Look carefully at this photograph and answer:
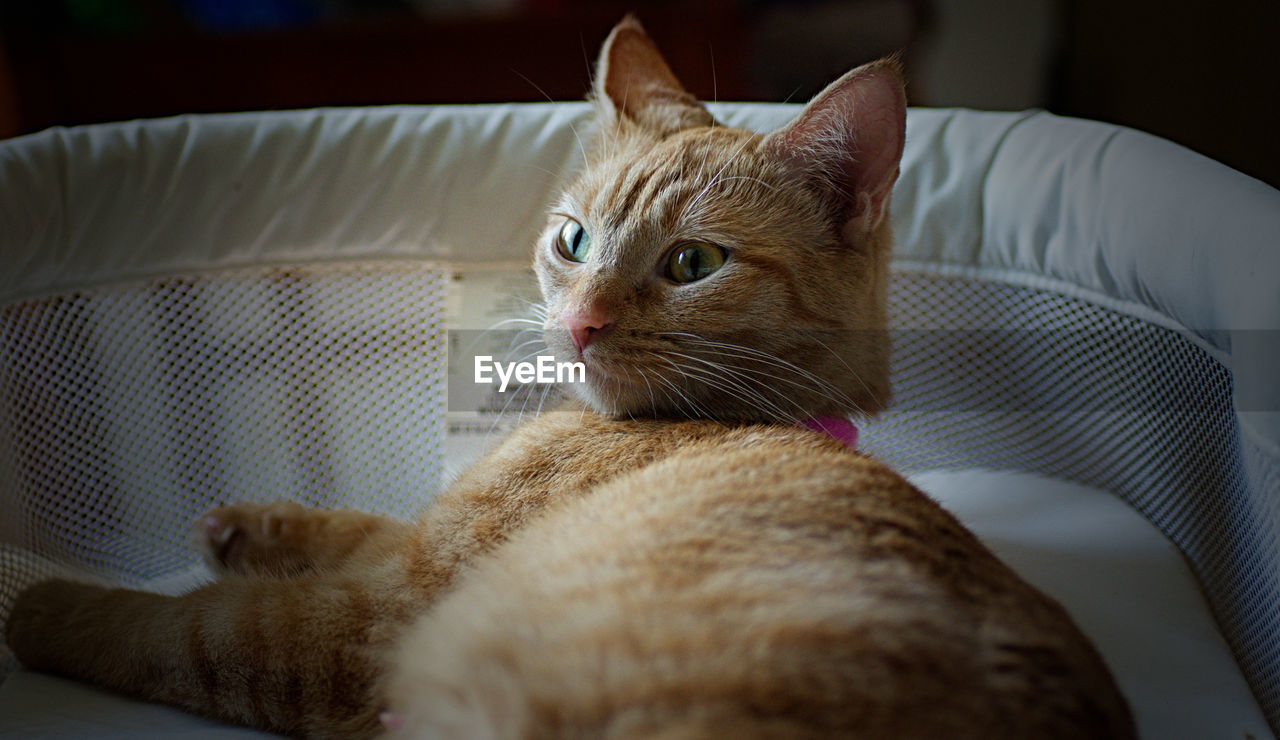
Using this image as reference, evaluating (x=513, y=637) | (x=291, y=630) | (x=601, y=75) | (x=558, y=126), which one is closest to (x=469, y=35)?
(x=558, y=126)

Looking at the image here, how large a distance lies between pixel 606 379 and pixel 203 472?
0.90m

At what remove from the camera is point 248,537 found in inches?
60.5

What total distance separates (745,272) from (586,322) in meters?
0.24

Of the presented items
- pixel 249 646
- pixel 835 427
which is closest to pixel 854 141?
pixel 835 427

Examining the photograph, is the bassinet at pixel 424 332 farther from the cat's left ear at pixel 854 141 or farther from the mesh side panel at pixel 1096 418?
the cat's left ear at pixel 854 141

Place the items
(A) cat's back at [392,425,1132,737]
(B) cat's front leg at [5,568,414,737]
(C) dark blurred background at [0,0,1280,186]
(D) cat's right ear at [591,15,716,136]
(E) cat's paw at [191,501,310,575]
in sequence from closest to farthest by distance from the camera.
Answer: (A) cat's back at [392,425,1132,737]
(B) cat's front leg at [5,568,414,737]
(E) cat's paw at [191,501,310,575]
(D) cat's right ear at [591,15,716,136]
(C) dark blurred background at [0,0,1280,186]

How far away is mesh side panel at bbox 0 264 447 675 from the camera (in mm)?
1678

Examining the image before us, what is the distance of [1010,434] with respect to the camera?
1.84 meters

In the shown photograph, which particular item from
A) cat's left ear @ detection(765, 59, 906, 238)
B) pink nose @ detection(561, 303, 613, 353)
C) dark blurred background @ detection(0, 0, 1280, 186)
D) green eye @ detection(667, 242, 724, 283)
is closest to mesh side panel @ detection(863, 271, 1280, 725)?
cat's left ear @ detection(765, 59, 906, 238)

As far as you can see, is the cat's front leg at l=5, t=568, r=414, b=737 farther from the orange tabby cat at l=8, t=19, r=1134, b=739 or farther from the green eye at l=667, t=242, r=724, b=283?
the green eye at l=667, t=242, r=724, b=283

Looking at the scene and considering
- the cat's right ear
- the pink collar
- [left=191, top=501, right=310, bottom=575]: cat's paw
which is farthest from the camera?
the cat's right ear

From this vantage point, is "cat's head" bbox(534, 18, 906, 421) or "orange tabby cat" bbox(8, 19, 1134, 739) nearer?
"orange tabby cat" bbox(8, 19, 1134, 739)

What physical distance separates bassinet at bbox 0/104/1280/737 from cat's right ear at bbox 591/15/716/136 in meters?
0.23

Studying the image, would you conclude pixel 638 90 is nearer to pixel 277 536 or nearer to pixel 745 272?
pixel 745 272
